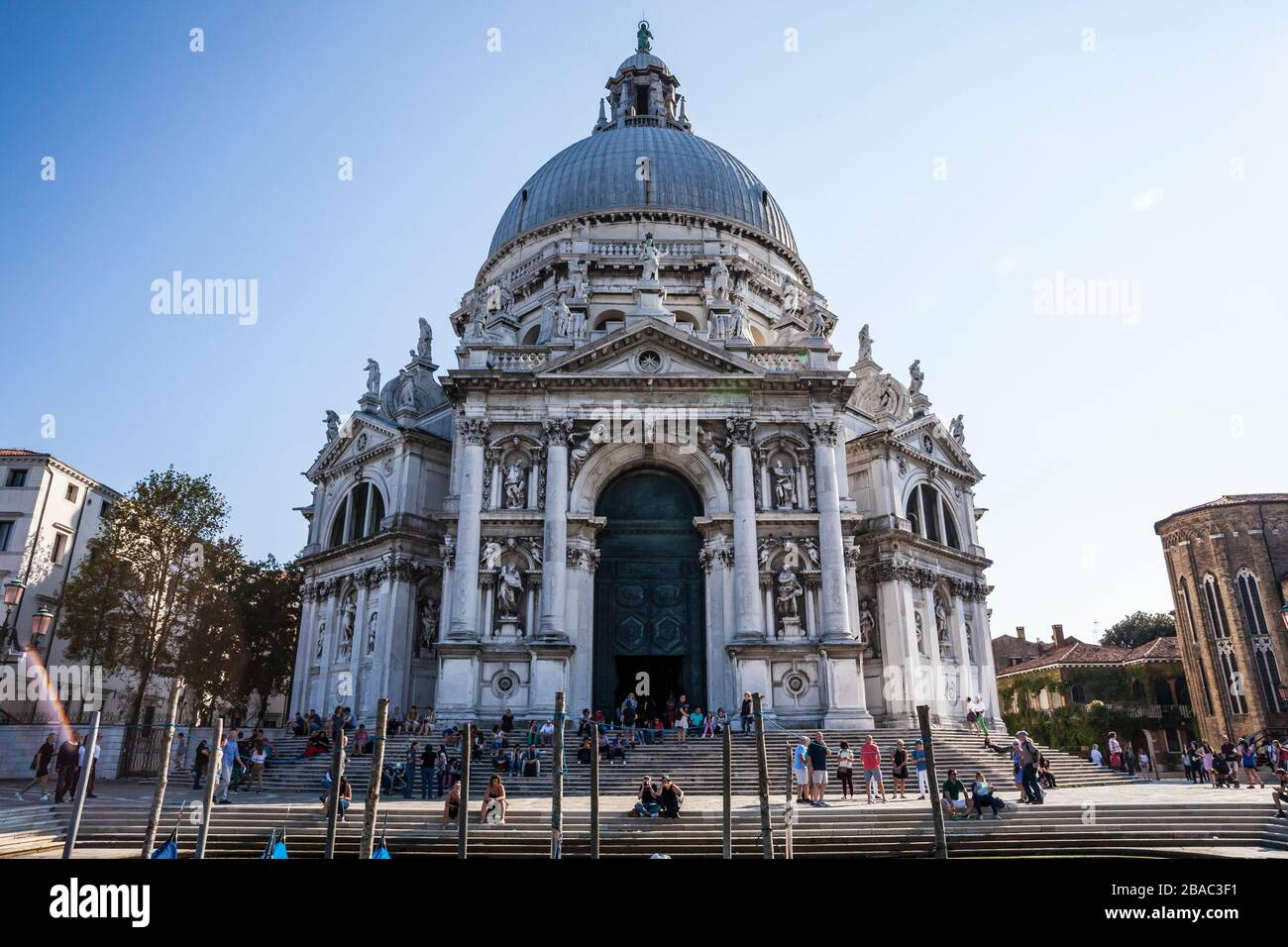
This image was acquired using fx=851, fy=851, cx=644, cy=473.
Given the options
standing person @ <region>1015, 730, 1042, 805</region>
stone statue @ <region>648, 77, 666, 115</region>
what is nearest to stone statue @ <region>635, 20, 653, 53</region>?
stone statue @ <region>648, 77, 666, 115</region>

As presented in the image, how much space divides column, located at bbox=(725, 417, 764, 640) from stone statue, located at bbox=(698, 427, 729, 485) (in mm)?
321

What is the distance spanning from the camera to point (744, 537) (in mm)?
25688

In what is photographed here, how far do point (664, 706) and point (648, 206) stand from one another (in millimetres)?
22293

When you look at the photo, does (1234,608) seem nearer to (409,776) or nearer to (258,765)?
(409,776)

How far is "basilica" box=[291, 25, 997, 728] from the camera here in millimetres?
25078

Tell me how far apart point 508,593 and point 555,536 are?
2200 mm

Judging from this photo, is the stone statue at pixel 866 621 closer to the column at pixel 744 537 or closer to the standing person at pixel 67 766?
the column at pixel 744 537

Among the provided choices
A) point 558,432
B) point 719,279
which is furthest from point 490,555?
point 719,279

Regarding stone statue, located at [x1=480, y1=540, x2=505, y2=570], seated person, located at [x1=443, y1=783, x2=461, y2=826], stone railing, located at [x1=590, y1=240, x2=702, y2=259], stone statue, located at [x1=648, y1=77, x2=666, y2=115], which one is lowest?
seated person, located at [x1=443, y1=783, x2=461, y2=826]

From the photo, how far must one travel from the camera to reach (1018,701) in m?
53.0

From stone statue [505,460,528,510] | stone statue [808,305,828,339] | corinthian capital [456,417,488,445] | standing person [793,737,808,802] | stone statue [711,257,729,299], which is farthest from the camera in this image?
stone statue [711,257,729,299]

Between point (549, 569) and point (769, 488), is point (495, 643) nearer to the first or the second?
point (549, 569)

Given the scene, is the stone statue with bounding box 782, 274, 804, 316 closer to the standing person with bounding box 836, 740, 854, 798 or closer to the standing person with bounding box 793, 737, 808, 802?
the standing person with bounding box 836, 740, 854, 798

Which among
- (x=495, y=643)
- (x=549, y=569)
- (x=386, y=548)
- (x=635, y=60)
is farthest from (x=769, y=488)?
(x=635, y=60)
